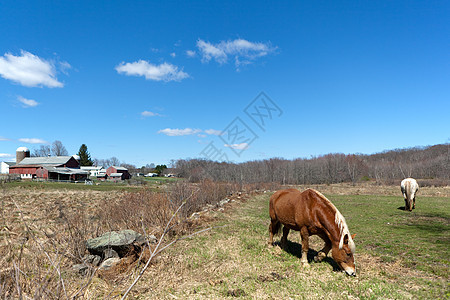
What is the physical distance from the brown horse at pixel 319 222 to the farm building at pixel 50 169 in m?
59.9

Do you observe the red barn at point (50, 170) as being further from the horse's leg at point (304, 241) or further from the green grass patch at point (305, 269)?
the horse's leg at point (304, 241)

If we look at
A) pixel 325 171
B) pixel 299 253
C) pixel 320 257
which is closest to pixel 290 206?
pixel 320 257

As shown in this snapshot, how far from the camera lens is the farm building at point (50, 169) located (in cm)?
5500

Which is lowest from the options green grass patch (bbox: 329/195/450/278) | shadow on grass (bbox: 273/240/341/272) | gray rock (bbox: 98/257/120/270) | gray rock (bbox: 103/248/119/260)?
green grass patch (bbox: 329/195/450/278)

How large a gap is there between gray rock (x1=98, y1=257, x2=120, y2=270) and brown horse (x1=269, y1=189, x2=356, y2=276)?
4847mm

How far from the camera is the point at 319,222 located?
240 inches

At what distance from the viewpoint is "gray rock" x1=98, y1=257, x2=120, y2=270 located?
6.59 metres

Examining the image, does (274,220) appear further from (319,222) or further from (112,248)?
(112,248)

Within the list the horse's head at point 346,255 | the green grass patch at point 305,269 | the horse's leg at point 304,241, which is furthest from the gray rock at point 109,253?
the horse's head at point 346,255

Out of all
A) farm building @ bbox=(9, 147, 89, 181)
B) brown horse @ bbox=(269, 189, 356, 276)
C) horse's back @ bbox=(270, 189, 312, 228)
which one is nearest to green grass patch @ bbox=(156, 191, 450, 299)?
brown horse @ bbox=(269, 189, 356, 276)

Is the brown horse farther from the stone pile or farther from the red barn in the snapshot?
the red barn

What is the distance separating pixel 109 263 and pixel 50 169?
2340 inches

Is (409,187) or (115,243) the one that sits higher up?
(409,187)

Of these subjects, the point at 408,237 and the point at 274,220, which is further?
the point at 408,237
